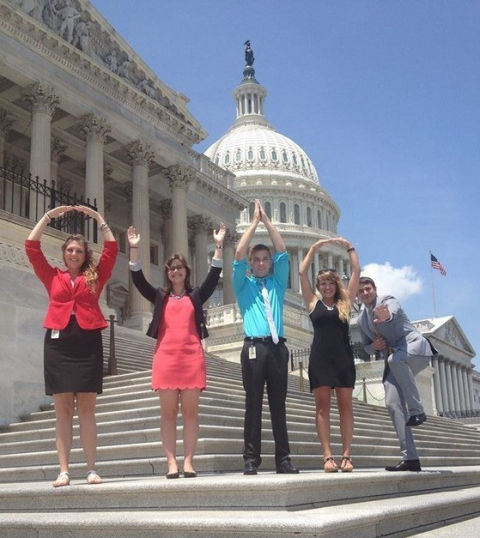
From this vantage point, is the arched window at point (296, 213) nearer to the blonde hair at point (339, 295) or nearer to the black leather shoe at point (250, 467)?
the blonde hair at point (339, 295)

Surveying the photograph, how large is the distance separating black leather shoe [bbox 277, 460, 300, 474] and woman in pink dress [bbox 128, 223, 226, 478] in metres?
0.76

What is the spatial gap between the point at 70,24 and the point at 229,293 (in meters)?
17.4

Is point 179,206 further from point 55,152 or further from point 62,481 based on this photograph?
point 62,481

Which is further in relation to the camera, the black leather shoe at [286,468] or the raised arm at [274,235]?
the raised arm at [274,235]

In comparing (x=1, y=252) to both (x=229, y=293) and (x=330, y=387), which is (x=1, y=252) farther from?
(x=229, y=293)

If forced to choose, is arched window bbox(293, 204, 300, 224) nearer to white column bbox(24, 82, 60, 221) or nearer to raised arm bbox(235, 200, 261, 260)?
white column bbox(24, 82, 60, 221)

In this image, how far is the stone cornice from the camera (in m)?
25.7

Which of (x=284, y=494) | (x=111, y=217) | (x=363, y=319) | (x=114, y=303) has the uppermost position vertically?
(x=111, y=217)

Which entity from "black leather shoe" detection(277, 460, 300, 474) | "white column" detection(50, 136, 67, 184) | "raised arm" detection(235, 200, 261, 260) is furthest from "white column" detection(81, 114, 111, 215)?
"black leather shoe" detection(277, 460, 300, 474)

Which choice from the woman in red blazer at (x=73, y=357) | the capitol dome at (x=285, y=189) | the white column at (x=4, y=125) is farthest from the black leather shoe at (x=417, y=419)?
the capitol dome at (x=285, y=189)

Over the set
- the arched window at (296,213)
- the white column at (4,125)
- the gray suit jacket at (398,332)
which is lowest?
the gray suit jacket at (398,332)

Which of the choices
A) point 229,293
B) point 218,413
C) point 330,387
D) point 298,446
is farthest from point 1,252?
point 229,293

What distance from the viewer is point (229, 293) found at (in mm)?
39969

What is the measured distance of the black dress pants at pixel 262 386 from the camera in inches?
248
